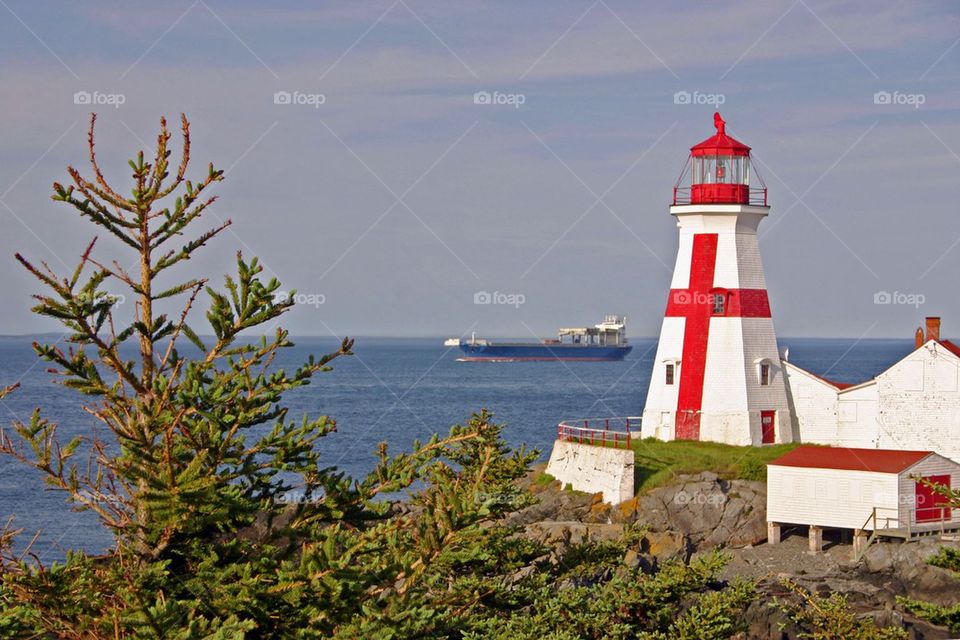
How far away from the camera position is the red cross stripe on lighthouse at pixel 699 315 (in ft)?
103

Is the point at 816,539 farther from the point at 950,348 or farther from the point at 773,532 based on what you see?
the point at 950,348

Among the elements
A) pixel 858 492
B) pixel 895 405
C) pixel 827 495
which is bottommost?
pixel 827 495

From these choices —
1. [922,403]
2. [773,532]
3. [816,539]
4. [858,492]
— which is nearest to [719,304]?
[922,403]

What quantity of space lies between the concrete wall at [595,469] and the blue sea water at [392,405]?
7.65 m

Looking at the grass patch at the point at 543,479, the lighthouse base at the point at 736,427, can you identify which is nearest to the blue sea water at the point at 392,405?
the grass patch at the point at 543,479

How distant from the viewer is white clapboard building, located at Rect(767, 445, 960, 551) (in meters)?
27.4

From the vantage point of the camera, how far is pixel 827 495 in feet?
92.4

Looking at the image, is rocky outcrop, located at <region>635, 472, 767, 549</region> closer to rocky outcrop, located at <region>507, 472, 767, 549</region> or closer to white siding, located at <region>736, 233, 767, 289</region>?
rocky outcrop, located at <region>507, 472, 767, 549</region>

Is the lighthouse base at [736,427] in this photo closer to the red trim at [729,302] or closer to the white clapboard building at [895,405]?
the white clapboard building at [895,405]

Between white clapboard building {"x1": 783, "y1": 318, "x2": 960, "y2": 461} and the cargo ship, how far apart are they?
10196 centimetres

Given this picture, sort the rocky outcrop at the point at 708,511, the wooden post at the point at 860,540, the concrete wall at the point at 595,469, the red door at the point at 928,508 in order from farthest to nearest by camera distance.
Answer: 1. the concrete wall at the point at 595,469
2. the rocky outcrop at the point at 708,511
3. the red door at the point at 928,508
4. the wooden post at the point at 860,540

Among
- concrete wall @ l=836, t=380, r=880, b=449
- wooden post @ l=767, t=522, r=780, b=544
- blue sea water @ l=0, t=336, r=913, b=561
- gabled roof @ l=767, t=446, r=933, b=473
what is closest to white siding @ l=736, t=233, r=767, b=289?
concrete wall @ l=836, t=380, r=880, b=449

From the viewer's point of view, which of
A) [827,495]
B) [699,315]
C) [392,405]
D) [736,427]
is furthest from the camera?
[392,405]

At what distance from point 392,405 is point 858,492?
57.8 metres
